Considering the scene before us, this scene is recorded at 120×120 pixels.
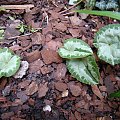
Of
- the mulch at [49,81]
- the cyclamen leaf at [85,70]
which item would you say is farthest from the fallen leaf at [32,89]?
the cyclamen leaf at [85,70]

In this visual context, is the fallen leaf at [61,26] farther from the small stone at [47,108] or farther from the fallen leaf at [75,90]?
the small stone at [47,108]

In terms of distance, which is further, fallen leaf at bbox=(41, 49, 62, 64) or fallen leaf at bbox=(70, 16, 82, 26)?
fallen leaf at bbox=(70, 16, 82, 26)

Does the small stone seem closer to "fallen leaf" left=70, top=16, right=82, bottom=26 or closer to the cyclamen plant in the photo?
the cyclamen plant

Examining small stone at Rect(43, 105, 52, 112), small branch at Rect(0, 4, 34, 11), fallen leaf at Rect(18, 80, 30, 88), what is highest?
small branch at Rect(0, 4, 34, 11)

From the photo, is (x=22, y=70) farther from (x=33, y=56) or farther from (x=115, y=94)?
(x=115, y=94)

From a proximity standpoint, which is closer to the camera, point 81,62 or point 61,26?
point 81,62

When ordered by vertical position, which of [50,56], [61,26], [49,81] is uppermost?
[61,26]

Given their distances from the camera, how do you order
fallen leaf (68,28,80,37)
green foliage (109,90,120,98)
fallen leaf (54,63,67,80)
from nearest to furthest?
green foliage (109,90,120,98) → fallen leaf (54,63,67,80) → fallen leaf (68,28,80,37)

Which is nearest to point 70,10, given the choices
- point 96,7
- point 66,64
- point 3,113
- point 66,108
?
point 96,7

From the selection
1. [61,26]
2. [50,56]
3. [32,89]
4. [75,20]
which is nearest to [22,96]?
[32,89]

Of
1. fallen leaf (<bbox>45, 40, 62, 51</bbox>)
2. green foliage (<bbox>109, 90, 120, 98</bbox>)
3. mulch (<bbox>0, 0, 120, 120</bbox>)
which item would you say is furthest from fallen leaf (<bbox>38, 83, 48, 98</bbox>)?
green foliage (<bbox>109, 90, 120, 98</bbox>)
